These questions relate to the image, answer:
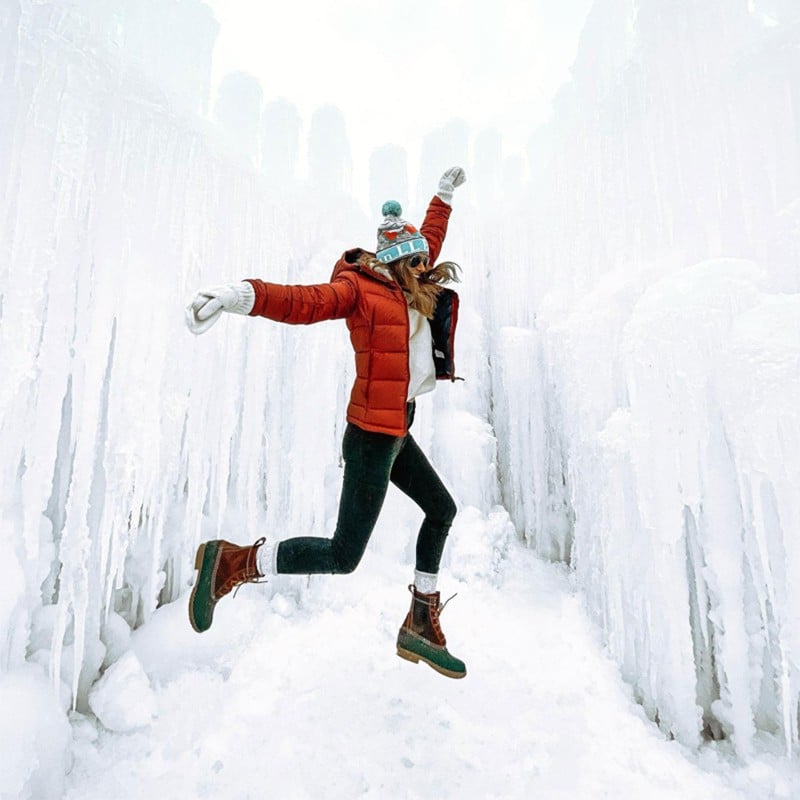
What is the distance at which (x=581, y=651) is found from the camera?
315cm

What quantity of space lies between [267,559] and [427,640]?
0.59 metres

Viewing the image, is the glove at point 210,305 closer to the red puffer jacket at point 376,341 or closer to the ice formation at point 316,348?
the red puffer jacket at point 376,341

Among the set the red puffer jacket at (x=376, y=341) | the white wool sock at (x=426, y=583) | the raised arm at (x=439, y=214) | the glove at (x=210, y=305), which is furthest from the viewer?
the raised arm at (x=439, y=214)

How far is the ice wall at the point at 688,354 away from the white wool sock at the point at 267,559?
2.16m

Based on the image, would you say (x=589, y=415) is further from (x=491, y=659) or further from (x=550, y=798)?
(x=550, y=798)

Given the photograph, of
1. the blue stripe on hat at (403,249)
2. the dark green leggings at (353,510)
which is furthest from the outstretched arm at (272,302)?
the dark green leggings at (353,510)

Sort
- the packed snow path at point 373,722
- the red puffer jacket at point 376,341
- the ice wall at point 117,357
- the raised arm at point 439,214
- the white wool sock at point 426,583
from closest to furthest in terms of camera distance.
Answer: the red puffer jacket at point 376,341 → the white wool sock at point 426,583 → the raised arm at point 439,214 → the packed snow path at point 373,722 → the ice wall at point 117,357

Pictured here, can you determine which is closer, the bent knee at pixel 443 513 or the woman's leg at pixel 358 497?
the woman's leg at pixel 358 497

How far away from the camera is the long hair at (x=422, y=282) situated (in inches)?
55.9

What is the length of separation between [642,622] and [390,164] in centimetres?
541

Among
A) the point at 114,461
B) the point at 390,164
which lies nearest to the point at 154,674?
the point at 114,461

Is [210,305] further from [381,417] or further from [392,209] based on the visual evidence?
[392,209]

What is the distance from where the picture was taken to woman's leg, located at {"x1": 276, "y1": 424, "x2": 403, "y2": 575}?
1357mm

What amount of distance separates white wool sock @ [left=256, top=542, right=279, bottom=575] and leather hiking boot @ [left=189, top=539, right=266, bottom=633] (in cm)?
2
